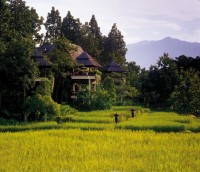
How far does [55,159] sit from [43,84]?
13629mm

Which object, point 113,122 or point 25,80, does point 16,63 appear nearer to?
point 25,80

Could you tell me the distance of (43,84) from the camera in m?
25.1

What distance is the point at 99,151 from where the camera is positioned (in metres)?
13.2

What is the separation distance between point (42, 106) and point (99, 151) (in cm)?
1070

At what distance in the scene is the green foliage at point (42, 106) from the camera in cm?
2336

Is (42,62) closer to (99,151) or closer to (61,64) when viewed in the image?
(61,64)

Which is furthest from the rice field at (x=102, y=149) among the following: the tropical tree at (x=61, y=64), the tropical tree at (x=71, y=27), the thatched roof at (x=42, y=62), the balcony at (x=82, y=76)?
the tropical tree at (x=71, y=27)

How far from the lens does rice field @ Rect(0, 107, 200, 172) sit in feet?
35.2

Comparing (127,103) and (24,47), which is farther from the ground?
(24,47)

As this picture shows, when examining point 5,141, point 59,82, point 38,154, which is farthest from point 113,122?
point 59,82

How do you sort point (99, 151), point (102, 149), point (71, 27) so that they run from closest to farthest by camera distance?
point (99, 151)
point (102, 149)
point (71, 27)

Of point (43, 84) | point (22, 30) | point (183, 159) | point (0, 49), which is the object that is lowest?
point (183, 159)

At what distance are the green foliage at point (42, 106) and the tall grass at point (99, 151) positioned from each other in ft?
18.1

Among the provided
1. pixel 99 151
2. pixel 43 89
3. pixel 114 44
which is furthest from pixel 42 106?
pixel 114 44
